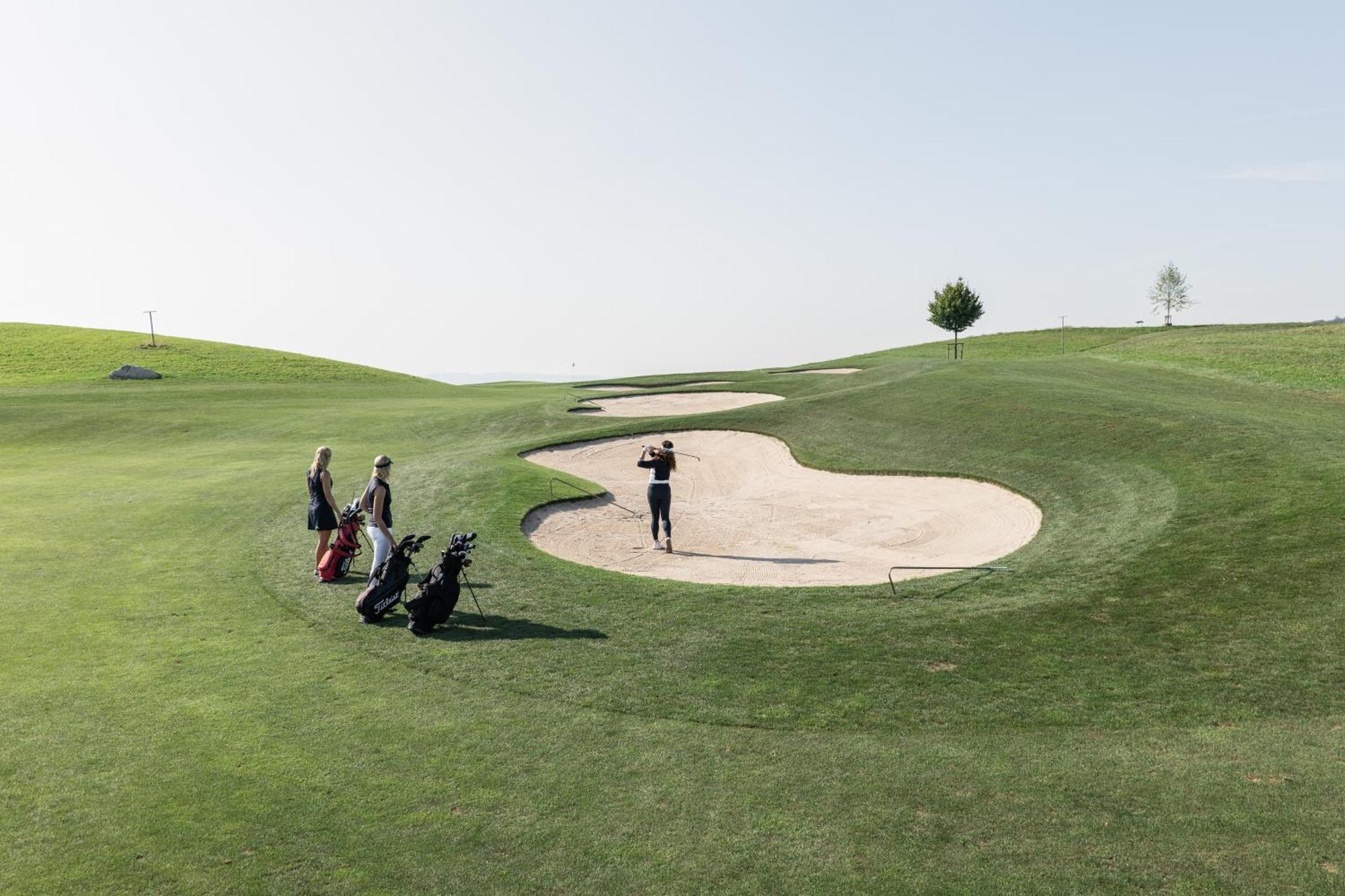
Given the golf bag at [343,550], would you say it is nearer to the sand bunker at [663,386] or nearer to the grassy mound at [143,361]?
the sand bunker at [663,386]

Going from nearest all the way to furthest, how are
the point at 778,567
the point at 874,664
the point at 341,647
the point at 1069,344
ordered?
the point at 874,664, the point at 341,647, the point at 778,567, the point at 1069,344

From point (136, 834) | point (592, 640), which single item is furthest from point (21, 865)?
point (592, 640)

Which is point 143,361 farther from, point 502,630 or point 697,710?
point 697,710

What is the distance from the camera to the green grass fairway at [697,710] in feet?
20.8

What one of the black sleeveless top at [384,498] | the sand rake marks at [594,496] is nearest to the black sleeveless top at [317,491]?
the black sleeveless top at [384,498]

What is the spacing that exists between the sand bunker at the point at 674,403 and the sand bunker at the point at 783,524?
11461 mm

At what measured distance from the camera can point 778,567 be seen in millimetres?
15695

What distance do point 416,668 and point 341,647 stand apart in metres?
1.50

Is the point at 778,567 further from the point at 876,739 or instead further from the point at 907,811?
the point at 907,811

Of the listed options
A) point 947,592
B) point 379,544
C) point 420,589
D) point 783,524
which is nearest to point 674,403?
point 783,524

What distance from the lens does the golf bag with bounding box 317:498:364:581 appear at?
1418 cm

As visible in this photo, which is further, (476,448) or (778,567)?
(476,448)

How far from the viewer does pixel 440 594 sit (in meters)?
11.5

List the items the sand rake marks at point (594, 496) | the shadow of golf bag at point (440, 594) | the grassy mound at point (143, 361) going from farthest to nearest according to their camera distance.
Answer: the grassy mound at point (143, 361) < the sand rake marks at point (594, 496) < the shadow of golf bag at point (440, 594)
